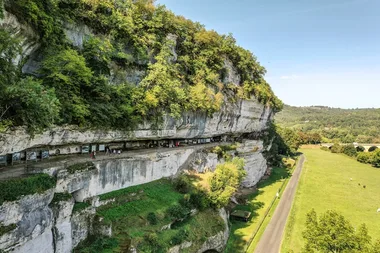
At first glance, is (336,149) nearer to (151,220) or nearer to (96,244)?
(151,220)

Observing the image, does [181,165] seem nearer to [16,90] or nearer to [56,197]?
[56,197]

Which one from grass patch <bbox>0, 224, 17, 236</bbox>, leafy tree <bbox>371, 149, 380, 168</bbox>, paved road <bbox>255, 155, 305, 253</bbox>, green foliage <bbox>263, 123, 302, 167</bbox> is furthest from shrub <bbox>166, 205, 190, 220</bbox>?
leafy tree <bbox>371, 149, 380, 168</bbox>

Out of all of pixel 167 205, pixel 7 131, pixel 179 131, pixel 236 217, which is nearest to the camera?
pixel 7 131

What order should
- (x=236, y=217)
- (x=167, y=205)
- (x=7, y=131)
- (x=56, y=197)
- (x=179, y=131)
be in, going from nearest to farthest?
1. (x=7, y=131)
2. (x=56, y=197)
3. (x=167, y=205)
4. (x=179, y=131)
5. (x=236, y=217)

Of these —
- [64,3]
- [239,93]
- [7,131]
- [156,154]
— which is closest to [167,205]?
[156,154]

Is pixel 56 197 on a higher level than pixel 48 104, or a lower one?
lower

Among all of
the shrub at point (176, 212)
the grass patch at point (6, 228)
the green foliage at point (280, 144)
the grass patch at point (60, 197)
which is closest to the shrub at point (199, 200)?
the shrub at point (176, 212)

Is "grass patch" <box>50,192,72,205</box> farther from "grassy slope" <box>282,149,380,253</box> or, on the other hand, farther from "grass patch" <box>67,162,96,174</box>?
"grassy slope" <box>282,149,380,253</box>
